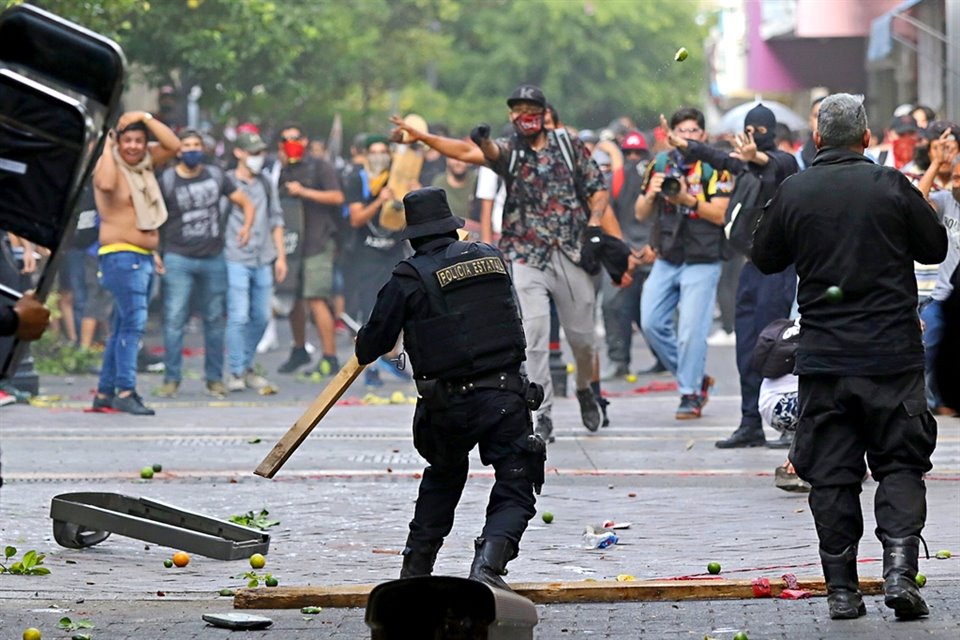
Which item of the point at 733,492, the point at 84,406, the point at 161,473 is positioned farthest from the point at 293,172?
the point at 733,492

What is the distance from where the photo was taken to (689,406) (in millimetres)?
13977

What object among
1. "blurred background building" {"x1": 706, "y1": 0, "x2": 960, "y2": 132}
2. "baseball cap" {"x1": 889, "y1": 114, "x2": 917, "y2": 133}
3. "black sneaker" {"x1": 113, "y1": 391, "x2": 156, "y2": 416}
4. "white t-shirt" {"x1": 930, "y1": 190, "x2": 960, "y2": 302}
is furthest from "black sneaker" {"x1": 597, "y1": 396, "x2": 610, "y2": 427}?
"blurred background building" {"x1": 706, "y1": 0, "x2": 960, "y2": 132}

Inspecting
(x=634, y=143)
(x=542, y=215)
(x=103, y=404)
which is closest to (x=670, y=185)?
(x=542, y=215)

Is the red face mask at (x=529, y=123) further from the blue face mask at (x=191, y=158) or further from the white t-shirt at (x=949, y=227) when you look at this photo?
the blue face mask at (x=191, y=158)

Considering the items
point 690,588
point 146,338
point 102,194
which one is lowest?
point 146,338

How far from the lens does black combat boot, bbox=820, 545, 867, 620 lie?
6.99 metres

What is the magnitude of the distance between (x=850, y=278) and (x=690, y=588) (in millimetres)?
1323

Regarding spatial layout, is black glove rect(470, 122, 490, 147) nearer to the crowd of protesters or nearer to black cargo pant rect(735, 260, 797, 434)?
the crowd of protesters

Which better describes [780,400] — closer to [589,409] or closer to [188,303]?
[589,409]

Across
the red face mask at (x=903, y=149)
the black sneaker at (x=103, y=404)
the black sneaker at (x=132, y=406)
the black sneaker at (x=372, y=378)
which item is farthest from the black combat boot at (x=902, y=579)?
the black sneaker at (x=372, y=378)

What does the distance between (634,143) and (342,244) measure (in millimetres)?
3028

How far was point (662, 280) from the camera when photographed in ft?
44.5

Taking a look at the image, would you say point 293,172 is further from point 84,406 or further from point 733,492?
point 733,492

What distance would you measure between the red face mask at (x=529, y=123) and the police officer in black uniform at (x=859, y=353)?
15.9 feet
